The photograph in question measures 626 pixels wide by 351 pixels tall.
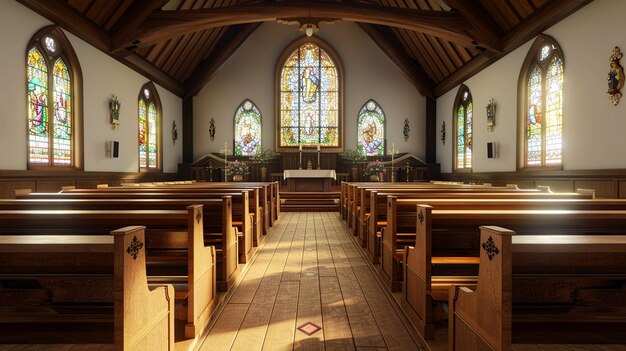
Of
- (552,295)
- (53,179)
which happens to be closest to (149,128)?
(53,179)

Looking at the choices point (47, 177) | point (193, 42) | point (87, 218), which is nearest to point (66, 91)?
point (47, 177)

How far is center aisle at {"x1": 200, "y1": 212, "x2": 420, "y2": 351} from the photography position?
2795 mm

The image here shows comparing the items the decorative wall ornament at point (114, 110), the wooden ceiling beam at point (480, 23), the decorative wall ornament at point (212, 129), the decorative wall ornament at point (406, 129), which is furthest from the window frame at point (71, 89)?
the decorative wall ornament at point (406, 129)

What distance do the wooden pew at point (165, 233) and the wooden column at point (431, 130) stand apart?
13.6 m

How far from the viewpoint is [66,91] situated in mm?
8922

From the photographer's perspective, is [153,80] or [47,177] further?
[153,80]

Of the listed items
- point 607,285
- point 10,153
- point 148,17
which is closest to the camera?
point 607,285

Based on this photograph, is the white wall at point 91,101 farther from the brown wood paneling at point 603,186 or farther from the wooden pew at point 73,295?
the brown wood paneling at point 603,186

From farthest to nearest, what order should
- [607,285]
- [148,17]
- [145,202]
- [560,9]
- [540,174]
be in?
[148,17] < [540,174] < [560,9] < [145,202] < [607,285]

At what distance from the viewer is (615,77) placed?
6.55 metres

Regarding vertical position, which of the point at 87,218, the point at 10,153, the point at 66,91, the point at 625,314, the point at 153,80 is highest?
the point at 153,80

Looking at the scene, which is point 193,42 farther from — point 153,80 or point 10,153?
point 10,153

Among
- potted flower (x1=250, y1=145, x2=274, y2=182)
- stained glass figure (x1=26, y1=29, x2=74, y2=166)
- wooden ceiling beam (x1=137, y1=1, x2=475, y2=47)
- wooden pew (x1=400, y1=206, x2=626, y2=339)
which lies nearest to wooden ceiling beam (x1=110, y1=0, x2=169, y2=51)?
wooden ceiling beam (x1=137, y1=1, x2=475, y2=47)

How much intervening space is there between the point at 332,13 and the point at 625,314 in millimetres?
9327
